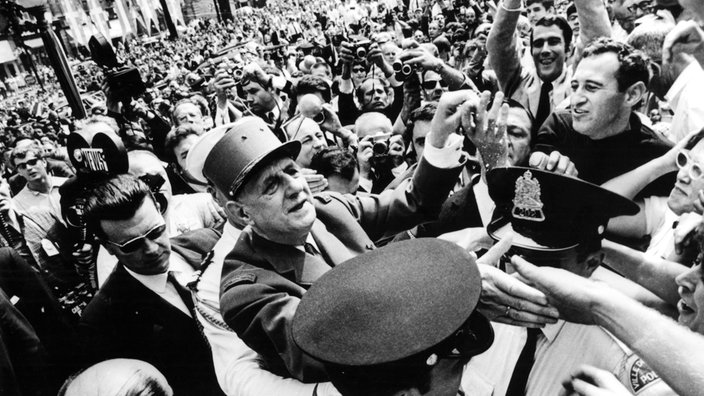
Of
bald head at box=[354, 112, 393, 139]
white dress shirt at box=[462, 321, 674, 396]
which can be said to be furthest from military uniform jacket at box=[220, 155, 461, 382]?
bald head at box=[354, 112, 393, 139]

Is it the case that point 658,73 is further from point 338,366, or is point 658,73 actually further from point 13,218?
point 13,218

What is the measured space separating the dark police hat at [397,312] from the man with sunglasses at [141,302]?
151cm

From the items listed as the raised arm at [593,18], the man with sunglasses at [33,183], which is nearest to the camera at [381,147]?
the raised arm at [593,18]

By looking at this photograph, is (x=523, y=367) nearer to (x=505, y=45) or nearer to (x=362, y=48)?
(x=505, y=45)

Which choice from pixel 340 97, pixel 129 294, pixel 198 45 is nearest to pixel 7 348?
pixel 129 294

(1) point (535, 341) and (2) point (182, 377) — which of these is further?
(2) point (182, 377)

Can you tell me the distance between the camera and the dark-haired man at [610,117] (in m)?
2.31

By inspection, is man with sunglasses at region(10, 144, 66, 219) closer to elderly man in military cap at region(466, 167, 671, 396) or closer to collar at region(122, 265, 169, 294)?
collar at region(122, 265, 169, 294)

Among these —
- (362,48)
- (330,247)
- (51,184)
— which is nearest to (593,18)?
(330,247)

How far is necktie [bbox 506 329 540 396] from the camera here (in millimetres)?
1753

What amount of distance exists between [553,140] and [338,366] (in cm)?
212

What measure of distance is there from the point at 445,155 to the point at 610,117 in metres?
1.05

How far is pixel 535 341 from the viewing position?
1.77 metres

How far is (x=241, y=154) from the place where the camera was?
75.1 inches
